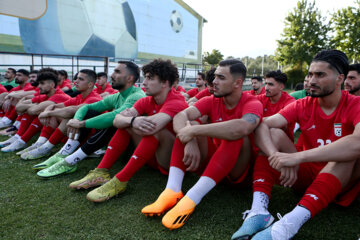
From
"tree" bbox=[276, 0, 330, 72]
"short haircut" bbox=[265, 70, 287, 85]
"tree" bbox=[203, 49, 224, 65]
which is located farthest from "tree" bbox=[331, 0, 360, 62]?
"tree" bbox=[203, 49, 224, 65]

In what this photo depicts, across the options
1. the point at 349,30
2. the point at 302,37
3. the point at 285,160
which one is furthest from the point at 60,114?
the point at 302,37

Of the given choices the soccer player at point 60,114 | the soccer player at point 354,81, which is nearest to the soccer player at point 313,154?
the soccer player at point 354,81

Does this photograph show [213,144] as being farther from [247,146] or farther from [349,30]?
[349,30]

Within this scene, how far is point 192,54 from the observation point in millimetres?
30531

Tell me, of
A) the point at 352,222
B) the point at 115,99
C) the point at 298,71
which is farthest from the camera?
the point at 298,71

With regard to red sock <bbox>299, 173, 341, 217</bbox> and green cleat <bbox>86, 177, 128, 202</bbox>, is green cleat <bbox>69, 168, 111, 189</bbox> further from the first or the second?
red sock <bbox>299, 173, 341, 217</bbox>

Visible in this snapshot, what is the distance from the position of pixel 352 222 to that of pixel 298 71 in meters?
26.5

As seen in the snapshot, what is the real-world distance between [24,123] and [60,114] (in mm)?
1397

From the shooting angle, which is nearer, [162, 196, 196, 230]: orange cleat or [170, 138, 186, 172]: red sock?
[162, 196, 196, 230]: orange cleat

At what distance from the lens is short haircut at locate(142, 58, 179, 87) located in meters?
3.11

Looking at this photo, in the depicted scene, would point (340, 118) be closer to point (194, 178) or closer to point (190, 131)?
point (190, 131)

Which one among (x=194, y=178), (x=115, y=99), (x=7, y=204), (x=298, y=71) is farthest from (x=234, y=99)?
(x=298, y=71)

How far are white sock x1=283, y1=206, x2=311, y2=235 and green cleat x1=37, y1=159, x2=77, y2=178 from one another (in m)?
2.66

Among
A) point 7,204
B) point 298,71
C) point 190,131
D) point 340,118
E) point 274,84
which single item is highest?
point 298,71
